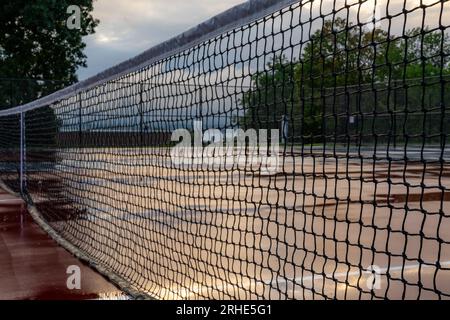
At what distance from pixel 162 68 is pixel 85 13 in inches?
728

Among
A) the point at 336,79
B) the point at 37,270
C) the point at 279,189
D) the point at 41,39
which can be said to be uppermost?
the point at 41,39

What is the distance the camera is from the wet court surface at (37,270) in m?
3.44

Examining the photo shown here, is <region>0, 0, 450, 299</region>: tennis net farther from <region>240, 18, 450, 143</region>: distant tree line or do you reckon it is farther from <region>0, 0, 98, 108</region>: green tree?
<region>0, 0, 98, 108</region>: green tree

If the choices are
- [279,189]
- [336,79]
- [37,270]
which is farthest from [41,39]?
[336,79]

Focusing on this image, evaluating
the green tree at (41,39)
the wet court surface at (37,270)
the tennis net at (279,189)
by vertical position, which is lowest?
the wet court surface at (37,270)

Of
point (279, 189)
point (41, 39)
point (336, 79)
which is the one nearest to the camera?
point (336, 79)

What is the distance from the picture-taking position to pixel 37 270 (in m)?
3.98

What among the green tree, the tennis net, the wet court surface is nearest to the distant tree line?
the tennis net

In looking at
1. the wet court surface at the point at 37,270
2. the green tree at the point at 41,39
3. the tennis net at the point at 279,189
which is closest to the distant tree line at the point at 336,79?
the tennis net at the point at 279,189

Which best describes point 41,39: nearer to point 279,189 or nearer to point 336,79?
point 279,189

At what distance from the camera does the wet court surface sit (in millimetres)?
3438

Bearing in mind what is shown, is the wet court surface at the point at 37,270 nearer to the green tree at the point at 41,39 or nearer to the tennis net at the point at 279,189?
the tennis net at the point at 279,189

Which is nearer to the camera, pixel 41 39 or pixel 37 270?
pixel 37 270

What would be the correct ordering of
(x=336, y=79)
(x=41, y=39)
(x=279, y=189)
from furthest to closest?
(x=41, y=39)
(x=279, y=189)
(x=336, y=79)
